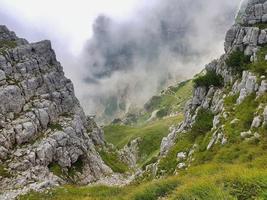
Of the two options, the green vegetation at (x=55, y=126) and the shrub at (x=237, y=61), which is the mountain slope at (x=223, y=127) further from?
the green vegetation at (x=55, y=126)

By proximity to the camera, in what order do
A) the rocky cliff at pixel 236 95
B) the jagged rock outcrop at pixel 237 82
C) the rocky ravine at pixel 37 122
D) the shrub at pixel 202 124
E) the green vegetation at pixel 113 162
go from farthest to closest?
the green vegetation at pixel 113 162 → the rocky ravine at pixel 37 122 → the shrub at pixel 202 124 → the jagged rock outcrop at pixel 237 82 → the rocky cliff at pixel 236 95

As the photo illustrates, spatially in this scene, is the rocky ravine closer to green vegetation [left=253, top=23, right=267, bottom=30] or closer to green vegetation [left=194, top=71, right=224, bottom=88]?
green vegetation [left=194, top=71, right=224, bottom=88]

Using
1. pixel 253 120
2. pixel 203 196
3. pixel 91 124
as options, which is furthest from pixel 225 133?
pixel 91 124

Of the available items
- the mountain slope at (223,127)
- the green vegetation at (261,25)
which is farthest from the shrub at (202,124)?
the green vegetation at (261,25)

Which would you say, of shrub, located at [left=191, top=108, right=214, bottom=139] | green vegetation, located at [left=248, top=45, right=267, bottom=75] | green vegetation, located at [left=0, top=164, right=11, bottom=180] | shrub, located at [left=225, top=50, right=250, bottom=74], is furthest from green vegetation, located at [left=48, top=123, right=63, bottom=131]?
green vegetation, located at [left=248, top=45, right=267, bottom=75]

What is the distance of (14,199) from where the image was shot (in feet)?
179

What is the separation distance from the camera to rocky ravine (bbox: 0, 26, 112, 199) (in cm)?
7888

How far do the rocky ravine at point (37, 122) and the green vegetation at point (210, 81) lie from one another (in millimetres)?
31926

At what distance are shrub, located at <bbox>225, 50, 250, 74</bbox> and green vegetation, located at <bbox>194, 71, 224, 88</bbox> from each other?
13.7ft

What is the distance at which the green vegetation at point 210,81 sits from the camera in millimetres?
79625

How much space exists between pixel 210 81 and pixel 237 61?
8.61 meters

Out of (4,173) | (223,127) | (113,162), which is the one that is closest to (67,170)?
(4,173)

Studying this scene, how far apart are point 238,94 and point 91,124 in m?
72.0

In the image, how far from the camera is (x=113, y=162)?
11681 centimetres
